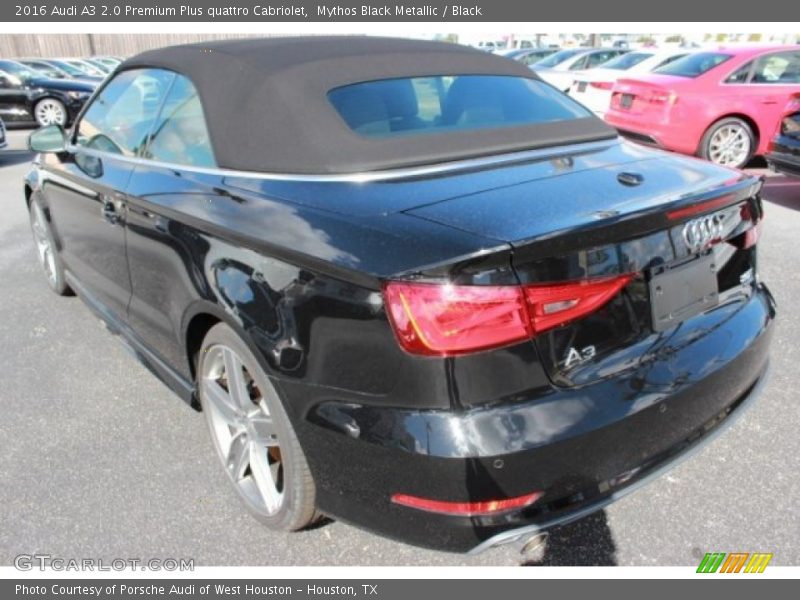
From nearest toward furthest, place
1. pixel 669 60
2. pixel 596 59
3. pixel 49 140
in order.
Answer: pixel 49 140 < pixel 669 60 < pixel 596 59

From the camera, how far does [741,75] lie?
26.9ft

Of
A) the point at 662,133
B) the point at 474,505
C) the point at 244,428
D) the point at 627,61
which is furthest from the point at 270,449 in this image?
the point at 627,61

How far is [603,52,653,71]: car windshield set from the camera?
11570 mm

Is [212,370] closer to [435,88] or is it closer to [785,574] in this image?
[435,88]

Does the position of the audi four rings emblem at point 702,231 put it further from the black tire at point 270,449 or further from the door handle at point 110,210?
the door handle at point 110,210

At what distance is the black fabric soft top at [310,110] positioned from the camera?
228 centimetres

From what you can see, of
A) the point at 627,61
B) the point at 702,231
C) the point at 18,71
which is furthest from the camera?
the point at 18,71

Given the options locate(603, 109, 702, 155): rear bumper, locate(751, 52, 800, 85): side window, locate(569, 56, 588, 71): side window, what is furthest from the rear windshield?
locate(569, 56, 588, 71): side window

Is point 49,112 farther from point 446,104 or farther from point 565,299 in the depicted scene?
point 565,299

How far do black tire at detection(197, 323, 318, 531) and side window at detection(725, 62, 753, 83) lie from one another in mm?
8082

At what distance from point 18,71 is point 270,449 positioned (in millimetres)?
15688

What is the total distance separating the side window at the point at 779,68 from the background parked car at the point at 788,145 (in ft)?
5.25

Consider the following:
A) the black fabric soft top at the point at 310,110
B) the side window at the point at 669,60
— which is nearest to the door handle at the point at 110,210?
the black fabric soft top at the point at 310,110

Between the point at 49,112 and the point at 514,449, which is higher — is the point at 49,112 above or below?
below
